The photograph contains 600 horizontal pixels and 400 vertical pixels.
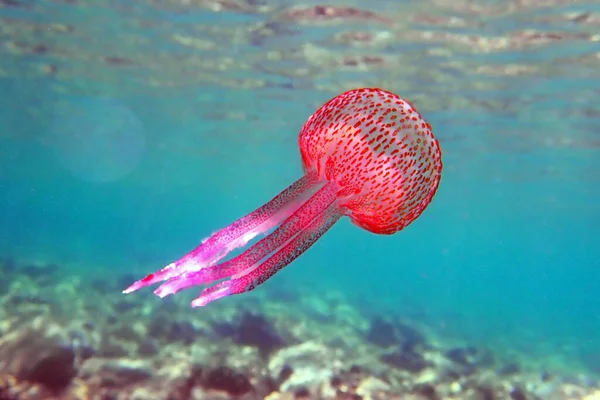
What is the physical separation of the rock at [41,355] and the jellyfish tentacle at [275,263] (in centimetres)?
363

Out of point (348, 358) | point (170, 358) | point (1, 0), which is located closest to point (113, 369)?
point (170, 358)

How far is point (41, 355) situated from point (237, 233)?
173 inches

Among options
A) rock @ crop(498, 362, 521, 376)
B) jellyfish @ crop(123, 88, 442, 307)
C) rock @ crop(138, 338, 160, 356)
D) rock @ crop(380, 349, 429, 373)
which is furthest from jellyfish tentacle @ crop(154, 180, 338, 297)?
rock @ crop(498, 362, 521, 376)

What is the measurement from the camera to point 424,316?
17703 mm

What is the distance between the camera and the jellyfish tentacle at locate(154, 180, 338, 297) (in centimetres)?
232

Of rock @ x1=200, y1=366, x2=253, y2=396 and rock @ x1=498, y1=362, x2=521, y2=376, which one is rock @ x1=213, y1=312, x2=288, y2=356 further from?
rock @ x1=498, y1=362, x2=521, y2=376

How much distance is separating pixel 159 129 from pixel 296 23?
18089mm

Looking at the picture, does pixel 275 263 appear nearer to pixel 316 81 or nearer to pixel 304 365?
pixel 304 365

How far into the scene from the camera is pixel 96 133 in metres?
30.1

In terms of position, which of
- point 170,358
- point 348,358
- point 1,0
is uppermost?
point 1,0

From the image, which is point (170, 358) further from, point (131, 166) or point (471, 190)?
point (131, 166)

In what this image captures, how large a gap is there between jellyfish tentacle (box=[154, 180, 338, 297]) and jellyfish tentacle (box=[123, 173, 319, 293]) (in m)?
0.05

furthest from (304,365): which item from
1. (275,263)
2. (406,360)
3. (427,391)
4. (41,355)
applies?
(275,263)

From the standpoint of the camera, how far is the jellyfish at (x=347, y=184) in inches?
101
